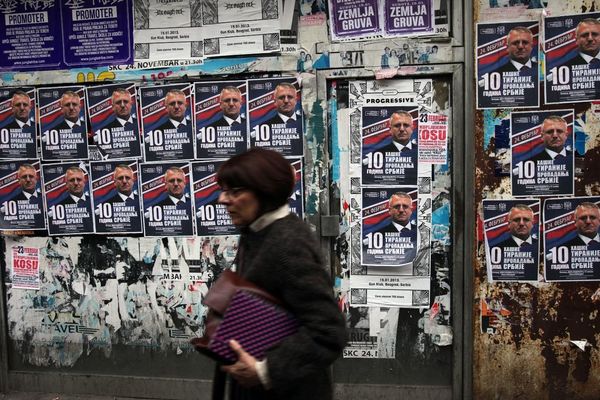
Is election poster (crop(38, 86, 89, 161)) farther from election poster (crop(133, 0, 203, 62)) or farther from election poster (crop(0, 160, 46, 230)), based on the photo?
election poster (crop(133, 0, 203, 62))

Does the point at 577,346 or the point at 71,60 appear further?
the point at 71,60

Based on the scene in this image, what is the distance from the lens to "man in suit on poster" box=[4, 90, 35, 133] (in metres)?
4.31

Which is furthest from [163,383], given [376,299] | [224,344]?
[224,344]

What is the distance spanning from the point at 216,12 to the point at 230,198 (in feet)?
8.32

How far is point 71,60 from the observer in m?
4.22

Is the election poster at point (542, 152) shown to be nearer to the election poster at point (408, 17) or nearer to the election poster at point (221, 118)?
the election poster at point (408, 17)

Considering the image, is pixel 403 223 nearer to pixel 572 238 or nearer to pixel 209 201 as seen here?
pixel 572 238

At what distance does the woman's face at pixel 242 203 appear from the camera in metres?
1.84

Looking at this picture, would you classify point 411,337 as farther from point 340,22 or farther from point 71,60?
point 71,60

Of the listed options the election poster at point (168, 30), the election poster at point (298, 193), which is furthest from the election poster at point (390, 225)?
the election poster at point (168, 30)

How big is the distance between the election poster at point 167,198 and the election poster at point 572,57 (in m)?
2.54

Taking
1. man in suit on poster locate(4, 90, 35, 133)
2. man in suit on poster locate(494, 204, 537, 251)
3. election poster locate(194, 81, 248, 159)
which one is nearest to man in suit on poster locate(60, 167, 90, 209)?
man in suit on poster locate(4, 90, 35, 133)

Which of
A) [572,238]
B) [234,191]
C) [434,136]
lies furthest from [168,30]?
[572,238]

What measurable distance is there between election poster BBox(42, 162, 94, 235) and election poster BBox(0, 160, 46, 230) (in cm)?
8
